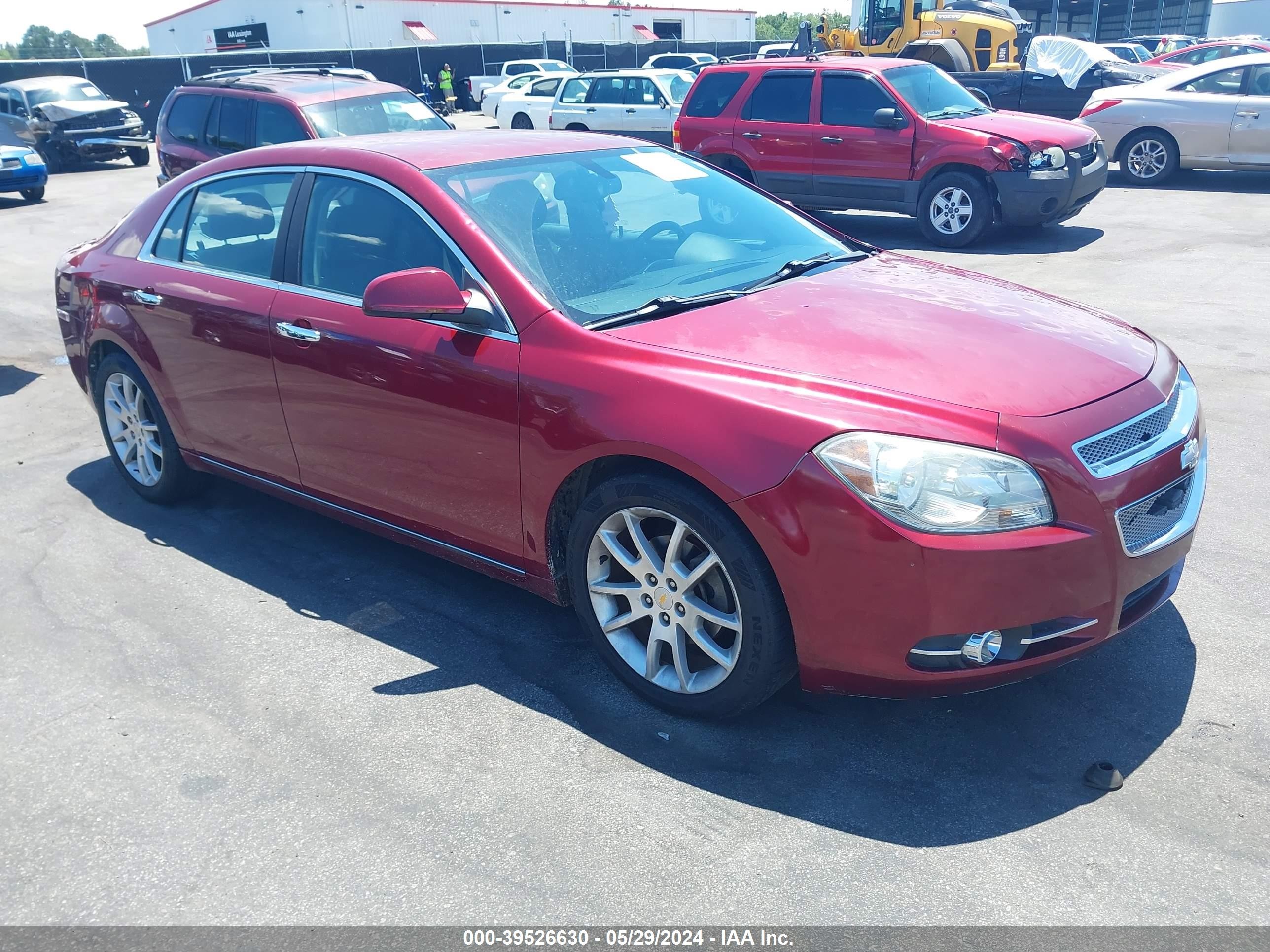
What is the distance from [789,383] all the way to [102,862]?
89.0 inches

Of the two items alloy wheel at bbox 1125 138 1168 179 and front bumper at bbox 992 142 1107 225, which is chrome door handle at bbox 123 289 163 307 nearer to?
front bumper at bbox 992 142 1107 225

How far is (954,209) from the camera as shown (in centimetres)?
1103

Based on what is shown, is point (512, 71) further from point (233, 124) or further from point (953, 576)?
point (953, 576)

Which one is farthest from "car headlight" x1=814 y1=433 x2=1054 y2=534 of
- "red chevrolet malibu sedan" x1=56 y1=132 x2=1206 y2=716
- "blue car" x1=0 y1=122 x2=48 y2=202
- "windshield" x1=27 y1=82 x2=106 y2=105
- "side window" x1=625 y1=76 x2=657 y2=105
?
"windshield" x1=27 y1=82 x2=106 y2=105

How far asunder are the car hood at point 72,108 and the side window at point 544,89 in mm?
8622

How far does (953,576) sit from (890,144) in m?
9.43

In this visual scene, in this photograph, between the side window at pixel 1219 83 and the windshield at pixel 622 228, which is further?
the side window at pixel 1219 83

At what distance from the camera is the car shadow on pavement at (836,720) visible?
9.66 feet

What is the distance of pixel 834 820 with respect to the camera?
2883 millimetres

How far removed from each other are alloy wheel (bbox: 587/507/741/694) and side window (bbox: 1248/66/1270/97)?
13.4 metres

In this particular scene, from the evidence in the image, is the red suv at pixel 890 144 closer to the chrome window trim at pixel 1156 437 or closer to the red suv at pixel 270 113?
the red suv at pixel 270 113

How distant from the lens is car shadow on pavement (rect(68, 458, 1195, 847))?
2.94m

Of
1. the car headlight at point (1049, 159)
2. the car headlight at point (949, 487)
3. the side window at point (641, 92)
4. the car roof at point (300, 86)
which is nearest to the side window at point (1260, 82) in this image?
the car headlight at point (1049, 159)

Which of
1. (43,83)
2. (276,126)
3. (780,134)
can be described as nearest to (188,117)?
(276,126)
